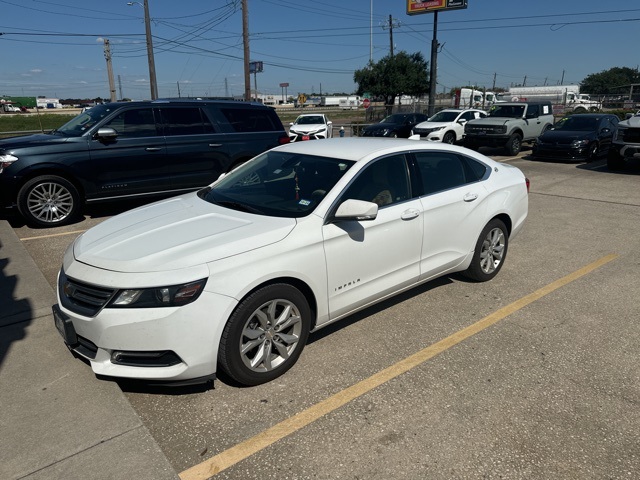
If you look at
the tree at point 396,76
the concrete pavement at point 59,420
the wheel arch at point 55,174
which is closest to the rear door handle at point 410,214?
the concrete pavement at point 59,420

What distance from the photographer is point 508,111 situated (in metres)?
17.8

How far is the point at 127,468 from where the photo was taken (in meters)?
2.46

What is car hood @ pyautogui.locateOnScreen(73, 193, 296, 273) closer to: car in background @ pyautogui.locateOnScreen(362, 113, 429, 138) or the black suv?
the black suv

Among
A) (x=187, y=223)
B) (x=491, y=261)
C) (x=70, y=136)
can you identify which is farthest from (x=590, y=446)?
(x=70, y=136)

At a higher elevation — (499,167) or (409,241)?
(499,167)

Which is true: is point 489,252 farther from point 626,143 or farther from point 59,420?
point 626,143

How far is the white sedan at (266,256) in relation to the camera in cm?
278

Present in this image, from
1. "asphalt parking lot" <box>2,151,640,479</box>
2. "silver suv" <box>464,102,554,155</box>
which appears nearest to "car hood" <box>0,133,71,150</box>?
"asphalt parking lot" <box>2,151,640,479</box>

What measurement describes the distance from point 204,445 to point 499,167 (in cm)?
404

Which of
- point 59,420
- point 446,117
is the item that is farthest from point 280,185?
point 446,117

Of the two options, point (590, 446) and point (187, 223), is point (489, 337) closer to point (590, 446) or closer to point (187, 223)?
point (590, 446)

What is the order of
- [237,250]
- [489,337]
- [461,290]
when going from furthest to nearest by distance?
[461,290], [489,337], [237,250]

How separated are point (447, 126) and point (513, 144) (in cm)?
287

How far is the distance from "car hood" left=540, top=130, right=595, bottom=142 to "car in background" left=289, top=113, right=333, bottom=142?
8115 millimetres
